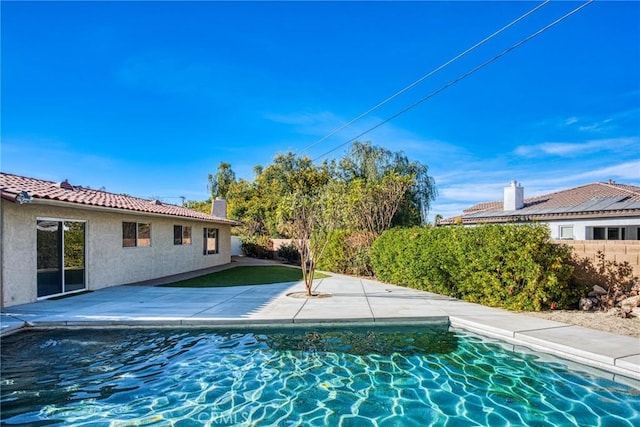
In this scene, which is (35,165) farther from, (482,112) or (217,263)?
(482,112)

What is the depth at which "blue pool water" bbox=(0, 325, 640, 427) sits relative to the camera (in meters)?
4.56

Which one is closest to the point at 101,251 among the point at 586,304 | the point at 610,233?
the point at 586,304

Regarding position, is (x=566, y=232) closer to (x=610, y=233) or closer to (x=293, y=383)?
(x=610, y=233)

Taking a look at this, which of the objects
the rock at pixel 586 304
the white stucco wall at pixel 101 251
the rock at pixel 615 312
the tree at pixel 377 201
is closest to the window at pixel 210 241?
the white stucco wall at pixel 101 251

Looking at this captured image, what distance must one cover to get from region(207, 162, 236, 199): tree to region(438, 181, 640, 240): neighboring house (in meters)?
29.9

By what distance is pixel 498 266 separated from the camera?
9859 mm

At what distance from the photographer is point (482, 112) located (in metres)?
17.5

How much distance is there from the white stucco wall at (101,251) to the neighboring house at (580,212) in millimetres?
15084

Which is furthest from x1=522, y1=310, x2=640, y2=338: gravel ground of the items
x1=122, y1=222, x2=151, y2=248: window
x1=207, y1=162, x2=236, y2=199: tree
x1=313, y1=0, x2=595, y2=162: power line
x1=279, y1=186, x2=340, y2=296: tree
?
x1=207, y1=162, x2=236, y2=199: tree

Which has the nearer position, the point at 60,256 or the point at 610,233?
the point at 60,256

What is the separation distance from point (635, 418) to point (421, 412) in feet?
8.06

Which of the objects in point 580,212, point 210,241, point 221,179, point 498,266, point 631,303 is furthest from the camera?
point 221,179

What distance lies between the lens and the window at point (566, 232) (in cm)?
1803

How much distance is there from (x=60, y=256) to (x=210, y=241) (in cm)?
1149
